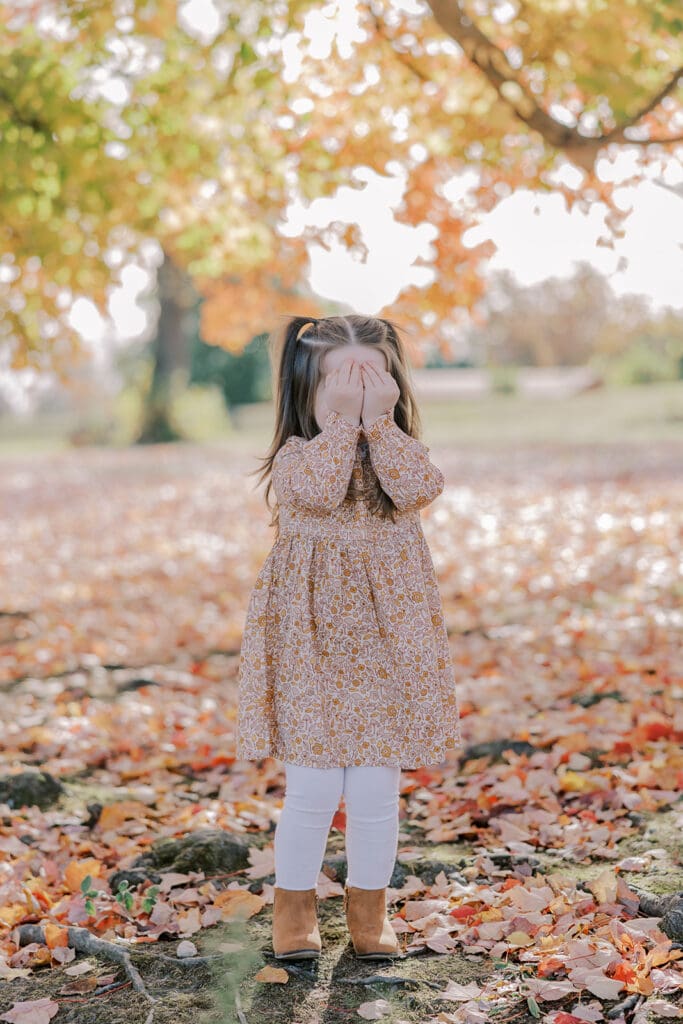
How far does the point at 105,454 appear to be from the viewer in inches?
813

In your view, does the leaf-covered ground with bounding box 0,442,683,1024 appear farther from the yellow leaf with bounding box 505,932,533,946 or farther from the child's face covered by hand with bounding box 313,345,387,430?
the child's face covered by hand with bounding box 313,345,387,430

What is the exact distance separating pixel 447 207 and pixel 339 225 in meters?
0.85

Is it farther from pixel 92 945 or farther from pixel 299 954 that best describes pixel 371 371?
pixel 92 945

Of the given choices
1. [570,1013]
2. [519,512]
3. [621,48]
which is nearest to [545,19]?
[621,48]

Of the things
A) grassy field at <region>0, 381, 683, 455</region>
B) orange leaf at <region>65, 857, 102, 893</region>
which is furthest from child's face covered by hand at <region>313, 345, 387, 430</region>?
grassy field at <region>0, 381, 683, 455</region>

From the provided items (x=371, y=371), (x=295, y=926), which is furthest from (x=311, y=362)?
(x=295, y=926)

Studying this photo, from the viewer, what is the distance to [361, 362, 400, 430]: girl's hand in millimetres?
2660

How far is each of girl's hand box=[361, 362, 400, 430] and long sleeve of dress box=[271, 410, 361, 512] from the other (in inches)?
2.0

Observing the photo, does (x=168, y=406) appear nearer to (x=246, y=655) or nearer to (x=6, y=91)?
(x=6, y=91)

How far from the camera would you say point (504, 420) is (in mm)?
24766

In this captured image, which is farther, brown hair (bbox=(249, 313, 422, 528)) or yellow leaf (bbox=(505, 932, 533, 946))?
brown hair (bbox=(249, 313, 422, 528))

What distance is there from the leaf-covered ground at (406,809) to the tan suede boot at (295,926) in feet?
0.18

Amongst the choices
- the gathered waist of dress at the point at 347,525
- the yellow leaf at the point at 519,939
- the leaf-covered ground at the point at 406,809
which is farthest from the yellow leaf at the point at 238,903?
the gathered waist of dress at the point at 347,525

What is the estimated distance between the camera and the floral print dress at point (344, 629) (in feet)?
8.54
